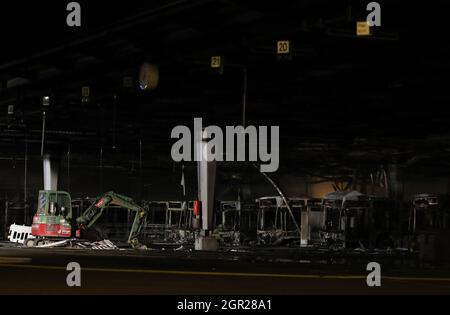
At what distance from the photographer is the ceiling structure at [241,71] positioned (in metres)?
18.5

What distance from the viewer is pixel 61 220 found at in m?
32.7

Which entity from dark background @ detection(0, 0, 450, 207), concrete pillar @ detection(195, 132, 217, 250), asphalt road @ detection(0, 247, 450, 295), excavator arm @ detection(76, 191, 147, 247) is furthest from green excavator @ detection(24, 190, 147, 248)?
asphalt road @ detection(0, 247, 450, 295)

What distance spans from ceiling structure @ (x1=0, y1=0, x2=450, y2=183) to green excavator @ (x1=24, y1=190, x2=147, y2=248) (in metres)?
→ 4.09

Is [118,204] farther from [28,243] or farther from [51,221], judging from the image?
[28,243]

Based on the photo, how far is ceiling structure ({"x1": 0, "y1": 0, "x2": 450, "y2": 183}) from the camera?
18.5 meters

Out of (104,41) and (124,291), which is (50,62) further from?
(124,291)

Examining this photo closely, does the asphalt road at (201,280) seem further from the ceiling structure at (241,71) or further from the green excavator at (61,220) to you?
the green excavator at (61,220)

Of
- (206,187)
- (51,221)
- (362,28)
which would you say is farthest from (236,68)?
(51,221)

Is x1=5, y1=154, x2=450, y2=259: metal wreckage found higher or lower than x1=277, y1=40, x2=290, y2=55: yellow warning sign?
lower

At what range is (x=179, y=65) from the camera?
959 inches

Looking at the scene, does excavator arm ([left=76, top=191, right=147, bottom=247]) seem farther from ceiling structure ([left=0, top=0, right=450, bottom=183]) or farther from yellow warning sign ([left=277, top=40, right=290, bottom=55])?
yellow warning sign ([left=277, top=40, right=290, bottom=55])

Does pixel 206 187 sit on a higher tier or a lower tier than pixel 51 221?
higher

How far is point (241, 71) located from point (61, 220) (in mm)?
12570

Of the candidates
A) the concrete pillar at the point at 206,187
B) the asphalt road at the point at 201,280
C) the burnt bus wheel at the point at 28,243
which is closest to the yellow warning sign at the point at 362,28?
the asphalt road at the point at 201,280
